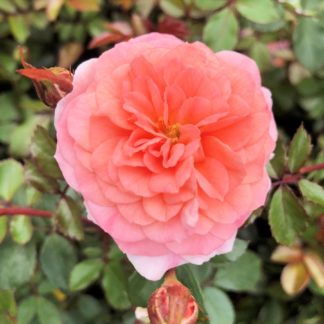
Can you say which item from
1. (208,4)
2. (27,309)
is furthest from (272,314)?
(208,4)

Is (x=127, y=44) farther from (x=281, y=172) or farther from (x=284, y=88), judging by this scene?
(x=284, y=88)

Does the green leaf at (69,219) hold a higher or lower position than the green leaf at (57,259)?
higher

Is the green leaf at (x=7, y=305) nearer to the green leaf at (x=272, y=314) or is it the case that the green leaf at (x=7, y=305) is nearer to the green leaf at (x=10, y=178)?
the green leaf at (x=10, y=178)

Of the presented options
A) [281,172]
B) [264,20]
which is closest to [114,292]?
[281,172]

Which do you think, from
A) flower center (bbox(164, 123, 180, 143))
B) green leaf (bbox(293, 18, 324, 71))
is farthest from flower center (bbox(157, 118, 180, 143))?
green leaf (bbox(293, 18, 324, 71))

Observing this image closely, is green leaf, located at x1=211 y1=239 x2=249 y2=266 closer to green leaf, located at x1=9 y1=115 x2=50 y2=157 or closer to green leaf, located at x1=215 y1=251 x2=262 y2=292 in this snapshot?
green leaf, located at x1=215 y1=251 x2=262 y2=292

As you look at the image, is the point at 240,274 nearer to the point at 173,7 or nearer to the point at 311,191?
the point at 311,191

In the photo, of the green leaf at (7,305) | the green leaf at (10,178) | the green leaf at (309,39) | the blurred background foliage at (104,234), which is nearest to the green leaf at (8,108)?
the blurred background foliage at (104,234)
